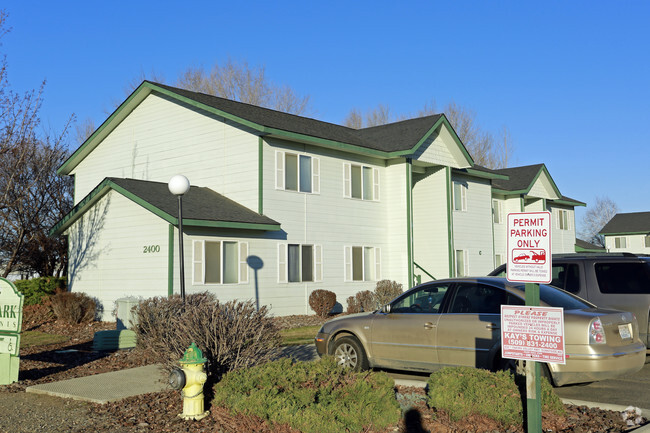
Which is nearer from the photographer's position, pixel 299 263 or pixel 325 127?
pixel 299 263

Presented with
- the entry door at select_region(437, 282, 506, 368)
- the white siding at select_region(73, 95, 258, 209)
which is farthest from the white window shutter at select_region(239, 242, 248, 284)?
the entry door at select_region(437, 282, 506, 368)

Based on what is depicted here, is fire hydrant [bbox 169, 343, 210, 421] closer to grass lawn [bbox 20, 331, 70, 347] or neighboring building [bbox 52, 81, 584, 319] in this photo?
grass lawn [bbox 20, 331, 70, 347]

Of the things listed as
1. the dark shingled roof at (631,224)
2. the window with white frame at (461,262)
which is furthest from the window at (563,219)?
the dark shingled roof at (631,224)

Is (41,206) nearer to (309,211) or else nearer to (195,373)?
(309,211)

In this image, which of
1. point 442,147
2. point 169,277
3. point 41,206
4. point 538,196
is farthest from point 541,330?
point 538,196

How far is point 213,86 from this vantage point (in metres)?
47.8

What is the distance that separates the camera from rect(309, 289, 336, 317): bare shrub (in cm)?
2108

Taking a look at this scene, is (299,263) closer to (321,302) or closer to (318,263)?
(318,263)

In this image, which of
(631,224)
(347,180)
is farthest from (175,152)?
(631,224)

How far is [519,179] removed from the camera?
3603cm

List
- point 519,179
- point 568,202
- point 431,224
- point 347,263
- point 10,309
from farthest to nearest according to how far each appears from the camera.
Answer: point 568,202, point 519,179, point 431,224, point 347,263, point 10,309

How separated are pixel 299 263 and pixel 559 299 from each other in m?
13.6

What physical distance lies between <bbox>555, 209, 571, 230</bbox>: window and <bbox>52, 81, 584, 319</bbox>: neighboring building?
14336 millimetres

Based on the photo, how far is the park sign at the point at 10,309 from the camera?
367 inches
